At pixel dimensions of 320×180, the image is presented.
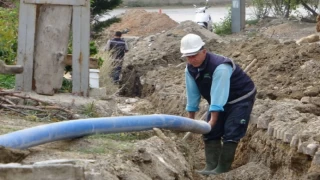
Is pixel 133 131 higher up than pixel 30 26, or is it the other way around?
pixel 30 26

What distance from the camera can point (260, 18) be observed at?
100ft

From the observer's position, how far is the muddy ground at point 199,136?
7.10 m

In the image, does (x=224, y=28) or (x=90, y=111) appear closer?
(x=90, y=111)

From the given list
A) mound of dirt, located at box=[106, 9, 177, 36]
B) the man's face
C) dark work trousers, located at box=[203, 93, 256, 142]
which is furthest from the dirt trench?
mound of dirt, located at box=[106, 9, 177, 36]

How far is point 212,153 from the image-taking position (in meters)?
9.69

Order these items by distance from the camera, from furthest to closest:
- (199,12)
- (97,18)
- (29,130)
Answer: (199,12) < (97,18) < (29,130)

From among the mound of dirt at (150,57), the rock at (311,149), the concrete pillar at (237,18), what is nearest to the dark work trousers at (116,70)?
the mound of dirt at (150,57)

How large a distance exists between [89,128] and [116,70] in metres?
10.4

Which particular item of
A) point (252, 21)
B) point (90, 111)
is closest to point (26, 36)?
point (90, 111)

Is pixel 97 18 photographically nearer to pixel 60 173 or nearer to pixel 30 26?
pixel 30 26

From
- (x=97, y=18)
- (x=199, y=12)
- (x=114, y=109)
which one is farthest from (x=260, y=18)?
(x=114, y=109)

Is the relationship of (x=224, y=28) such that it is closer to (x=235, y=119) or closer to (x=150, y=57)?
(x=150, y=57)

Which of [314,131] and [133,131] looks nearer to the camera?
[133,131]

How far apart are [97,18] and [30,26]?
38.3ft
